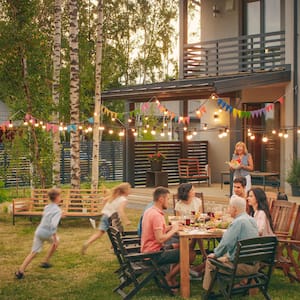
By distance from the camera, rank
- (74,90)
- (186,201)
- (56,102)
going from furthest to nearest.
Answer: (56,102), (74,90), (186,201)

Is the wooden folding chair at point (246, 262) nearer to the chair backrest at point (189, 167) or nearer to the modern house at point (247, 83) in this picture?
the modern house at point (247, 83)

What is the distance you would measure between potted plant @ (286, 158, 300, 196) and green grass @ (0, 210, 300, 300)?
580 centimetres

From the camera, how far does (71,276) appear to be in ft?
29.9

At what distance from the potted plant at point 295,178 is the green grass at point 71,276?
5802 millimetres

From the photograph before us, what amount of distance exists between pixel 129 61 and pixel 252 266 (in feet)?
107

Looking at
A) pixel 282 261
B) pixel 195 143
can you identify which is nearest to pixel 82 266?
pixel 282 261

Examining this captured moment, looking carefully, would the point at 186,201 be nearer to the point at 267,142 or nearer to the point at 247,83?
the point at 247,83

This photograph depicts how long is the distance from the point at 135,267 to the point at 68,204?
6168 millimetres

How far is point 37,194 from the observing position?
1398 centimetres

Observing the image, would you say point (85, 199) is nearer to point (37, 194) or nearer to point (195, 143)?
point (37, 194)

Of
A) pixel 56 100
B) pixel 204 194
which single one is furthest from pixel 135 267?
pixel 56 100

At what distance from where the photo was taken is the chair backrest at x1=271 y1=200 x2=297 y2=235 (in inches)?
344

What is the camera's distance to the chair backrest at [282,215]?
8.74 meters

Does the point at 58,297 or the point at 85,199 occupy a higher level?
the point at 85,199
